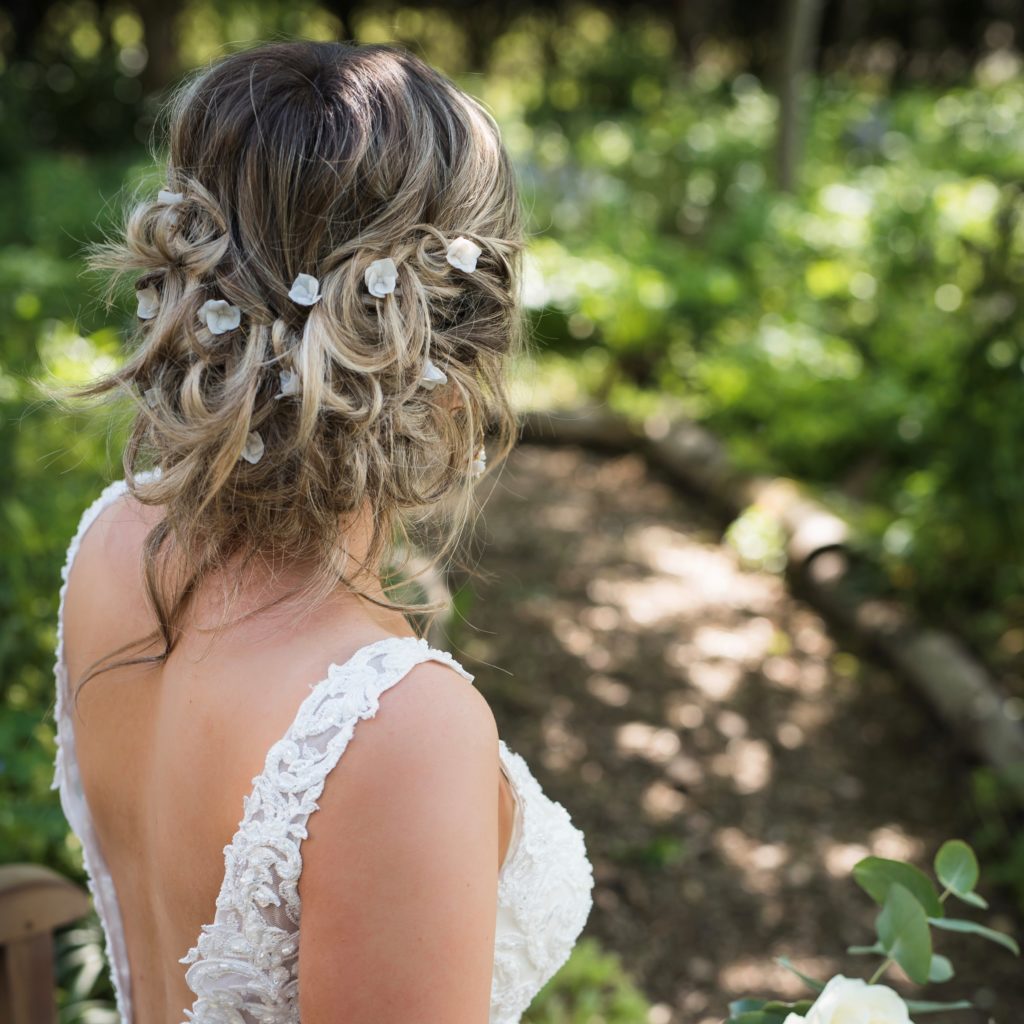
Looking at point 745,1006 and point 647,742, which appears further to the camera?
point 647,742

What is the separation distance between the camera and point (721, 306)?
23.2 ft

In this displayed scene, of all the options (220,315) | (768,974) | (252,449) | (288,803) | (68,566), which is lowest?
(768,974)

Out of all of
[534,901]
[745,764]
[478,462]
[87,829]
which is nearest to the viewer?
[478,462]

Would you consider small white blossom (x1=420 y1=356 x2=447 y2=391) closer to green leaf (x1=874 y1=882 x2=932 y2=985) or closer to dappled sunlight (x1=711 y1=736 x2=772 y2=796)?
green leaf (x1=874 y1=882 x2=932 y2=985)

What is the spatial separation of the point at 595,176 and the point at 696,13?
20.1 feet

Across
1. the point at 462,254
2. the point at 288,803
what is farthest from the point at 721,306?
the point at 288,803

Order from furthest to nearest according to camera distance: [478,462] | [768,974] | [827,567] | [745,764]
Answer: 1. [827,567]
2. [745,764]
3. [768,974]
4. [478,462]

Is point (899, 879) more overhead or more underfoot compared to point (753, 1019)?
more overhead

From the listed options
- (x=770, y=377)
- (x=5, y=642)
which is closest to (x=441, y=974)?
(x=5, y=642)

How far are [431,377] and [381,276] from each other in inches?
4.6

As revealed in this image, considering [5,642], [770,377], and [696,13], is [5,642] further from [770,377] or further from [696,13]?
[696,13]

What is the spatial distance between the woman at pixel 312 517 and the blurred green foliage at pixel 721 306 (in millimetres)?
301

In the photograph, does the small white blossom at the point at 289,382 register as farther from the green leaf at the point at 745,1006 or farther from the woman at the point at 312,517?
the green leaf at the point at 745,1006

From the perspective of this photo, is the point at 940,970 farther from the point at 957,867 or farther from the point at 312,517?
the point at 312,517
